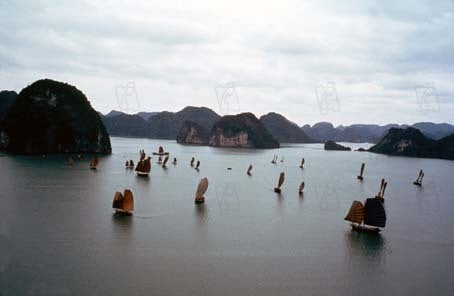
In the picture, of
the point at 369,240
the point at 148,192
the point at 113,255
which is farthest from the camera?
the point at 148,192

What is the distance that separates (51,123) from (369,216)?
323ft

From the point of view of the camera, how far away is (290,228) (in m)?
32.2

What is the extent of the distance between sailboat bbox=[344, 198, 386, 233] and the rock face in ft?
295

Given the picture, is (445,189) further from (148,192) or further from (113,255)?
(113,255)

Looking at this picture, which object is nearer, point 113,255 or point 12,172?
point 113,255

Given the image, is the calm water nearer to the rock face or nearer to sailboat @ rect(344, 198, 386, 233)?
sailboat @ rect(344, 198, 386, 233)

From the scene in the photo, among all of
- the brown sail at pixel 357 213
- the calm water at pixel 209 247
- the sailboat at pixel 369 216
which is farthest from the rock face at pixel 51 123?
the sailboat at pixel 369 216

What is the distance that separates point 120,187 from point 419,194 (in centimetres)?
4412

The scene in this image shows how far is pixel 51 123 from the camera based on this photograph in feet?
356

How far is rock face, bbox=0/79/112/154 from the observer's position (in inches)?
4075

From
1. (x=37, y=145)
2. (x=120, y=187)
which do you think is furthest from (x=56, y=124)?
(x=120, y=187)

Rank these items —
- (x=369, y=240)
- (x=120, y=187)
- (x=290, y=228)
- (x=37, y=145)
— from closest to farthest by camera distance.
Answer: (x=369, y=240)
(x=290, y=228)
(x=120, y=187)
(x=37, y=145)

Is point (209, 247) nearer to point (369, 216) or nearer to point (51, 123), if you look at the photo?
point (369, 216)

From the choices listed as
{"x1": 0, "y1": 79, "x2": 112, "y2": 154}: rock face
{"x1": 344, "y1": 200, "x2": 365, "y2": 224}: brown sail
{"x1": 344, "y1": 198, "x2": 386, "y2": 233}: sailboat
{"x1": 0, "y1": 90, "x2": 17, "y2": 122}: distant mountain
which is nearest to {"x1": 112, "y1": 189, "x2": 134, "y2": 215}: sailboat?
{"x1": 344, "y1": 198, "x2": 386, "y2": 233}: sailboat
